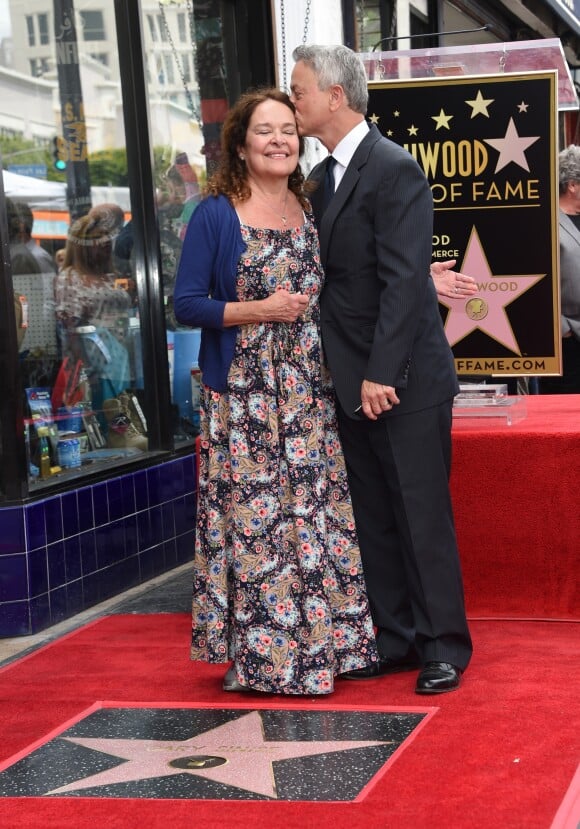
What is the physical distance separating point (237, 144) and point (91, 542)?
6.61ft

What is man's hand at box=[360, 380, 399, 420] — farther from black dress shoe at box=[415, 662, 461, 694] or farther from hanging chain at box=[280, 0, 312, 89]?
hanging chain at box=[280, 0, 312, 89]

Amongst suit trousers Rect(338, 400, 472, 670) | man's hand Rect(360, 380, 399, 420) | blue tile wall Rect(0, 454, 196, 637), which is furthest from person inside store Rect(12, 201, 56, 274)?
man's hand Rect(360, 380, 399, 420)

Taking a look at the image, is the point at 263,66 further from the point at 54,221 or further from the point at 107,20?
the point at 54,221

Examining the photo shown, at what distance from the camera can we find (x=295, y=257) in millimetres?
3746

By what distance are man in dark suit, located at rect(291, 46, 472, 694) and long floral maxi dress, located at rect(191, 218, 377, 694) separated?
114 millimetres

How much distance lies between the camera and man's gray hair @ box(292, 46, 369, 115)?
3.69 meters

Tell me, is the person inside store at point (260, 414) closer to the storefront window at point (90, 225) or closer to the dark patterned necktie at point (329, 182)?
the dark patterned necktie at point (329, 182)

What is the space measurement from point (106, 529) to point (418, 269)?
2186 millimetres

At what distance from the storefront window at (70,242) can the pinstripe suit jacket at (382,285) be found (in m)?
1.66

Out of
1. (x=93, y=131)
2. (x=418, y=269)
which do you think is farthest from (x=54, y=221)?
(x=418, y=269)

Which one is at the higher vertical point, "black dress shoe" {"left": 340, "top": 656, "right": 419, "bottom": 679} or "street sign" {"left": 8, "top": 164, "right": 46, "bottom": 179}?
"street sign" {"left": 8, "top": 164, "right": 46, "bottom": 179}

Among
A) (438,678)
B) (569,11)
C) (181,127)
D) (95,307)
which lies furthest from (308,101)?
(569,11)

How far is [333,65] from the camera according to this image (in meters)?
3.69

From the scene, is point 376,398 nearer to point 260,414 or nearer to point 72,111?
point 260,414
